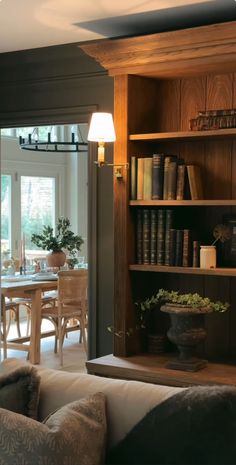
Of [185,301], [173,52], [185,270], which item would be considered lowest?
[185,301]

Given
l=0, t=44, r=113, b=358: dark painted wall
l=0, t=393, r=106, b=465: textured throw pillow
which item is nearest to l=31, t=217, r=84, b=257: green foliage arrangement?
l=0, t=44, r=113, b=358: dark painted wall

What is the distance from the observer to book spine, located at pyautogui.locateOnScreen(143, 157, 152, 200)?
141 inches

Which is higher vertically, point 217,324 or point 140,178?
point 140,178

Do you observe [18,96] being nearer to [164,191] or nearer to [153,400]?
[164,191]

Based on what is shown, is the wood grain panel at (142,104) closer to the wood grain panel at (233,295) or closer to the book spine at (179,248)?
the wood grain panel at (233,295)

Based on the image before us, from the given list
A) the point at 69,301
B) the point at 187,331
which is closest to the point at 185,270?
the point at 187,331

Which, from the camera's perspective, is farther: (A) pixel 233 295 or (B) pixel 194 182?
(A) pixel 233 295

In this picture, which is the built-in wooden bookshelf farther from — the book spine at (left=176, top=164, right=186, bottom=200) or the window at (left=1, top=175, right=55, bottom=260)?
the window at (left=1, top=175, right=55, bottom=260)

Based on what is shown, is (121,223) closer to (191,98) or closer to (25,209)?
(191,98)

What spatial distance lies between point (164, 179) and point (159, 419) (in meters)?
1.64

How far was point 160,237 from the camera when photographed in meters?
3.59

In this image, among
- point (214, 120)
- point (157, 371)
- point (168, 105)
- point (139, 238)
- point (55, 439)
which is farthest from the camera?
point (168, 105)

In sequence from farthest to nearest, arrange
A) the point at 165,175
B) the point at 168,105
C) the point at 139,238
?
the point at 168,105 < the point at 139,238 < the point at 165,175

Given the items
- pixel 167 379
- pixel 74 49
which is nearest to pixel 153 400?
pixel 167 379
